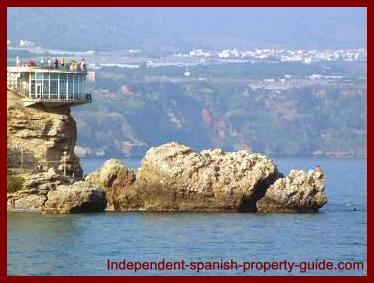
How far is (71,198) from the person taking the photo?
76938 mm

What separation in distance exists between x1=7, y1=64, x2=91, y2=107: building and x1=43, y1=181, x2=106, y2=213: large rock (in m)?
6.48

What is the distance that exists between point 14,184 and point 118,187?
4.39 metres

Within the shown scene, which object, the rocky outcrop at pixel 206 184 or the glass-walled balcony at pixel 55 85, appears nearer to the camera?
the rocky outcrop at pixel 206 184

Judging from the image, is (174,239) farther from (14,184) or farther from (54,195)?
(14,184)

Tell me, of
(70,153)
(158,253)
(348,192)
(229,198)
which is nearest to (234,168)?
(229,198)

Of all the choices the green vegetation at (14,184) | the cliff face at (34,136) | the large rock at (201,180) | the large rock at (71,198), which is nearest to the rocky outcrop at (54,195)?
the large rock at (71,198)

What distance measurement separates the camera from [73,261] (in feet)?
202

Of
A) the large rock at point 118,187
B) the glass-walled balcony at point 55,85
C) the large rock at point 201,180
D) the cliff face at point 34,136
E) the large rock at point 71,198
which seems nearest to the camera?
the large rock at point 71,198

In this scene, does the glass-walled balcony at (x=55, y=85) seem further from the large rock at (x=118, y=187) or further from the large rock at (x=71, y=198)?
the large rock at (x=71, y=198)

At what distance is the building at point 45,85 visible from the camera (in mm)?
82625

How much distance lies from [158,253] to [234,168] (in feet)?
46.6

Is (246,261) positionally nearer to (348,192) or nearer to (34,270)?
(34,270)

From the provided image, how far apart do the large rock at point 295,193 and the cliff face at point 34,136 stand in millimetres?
9587

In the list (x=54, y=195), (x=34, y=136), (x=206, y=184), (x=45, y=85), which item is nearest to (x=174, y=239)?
(x=206, y=184)
